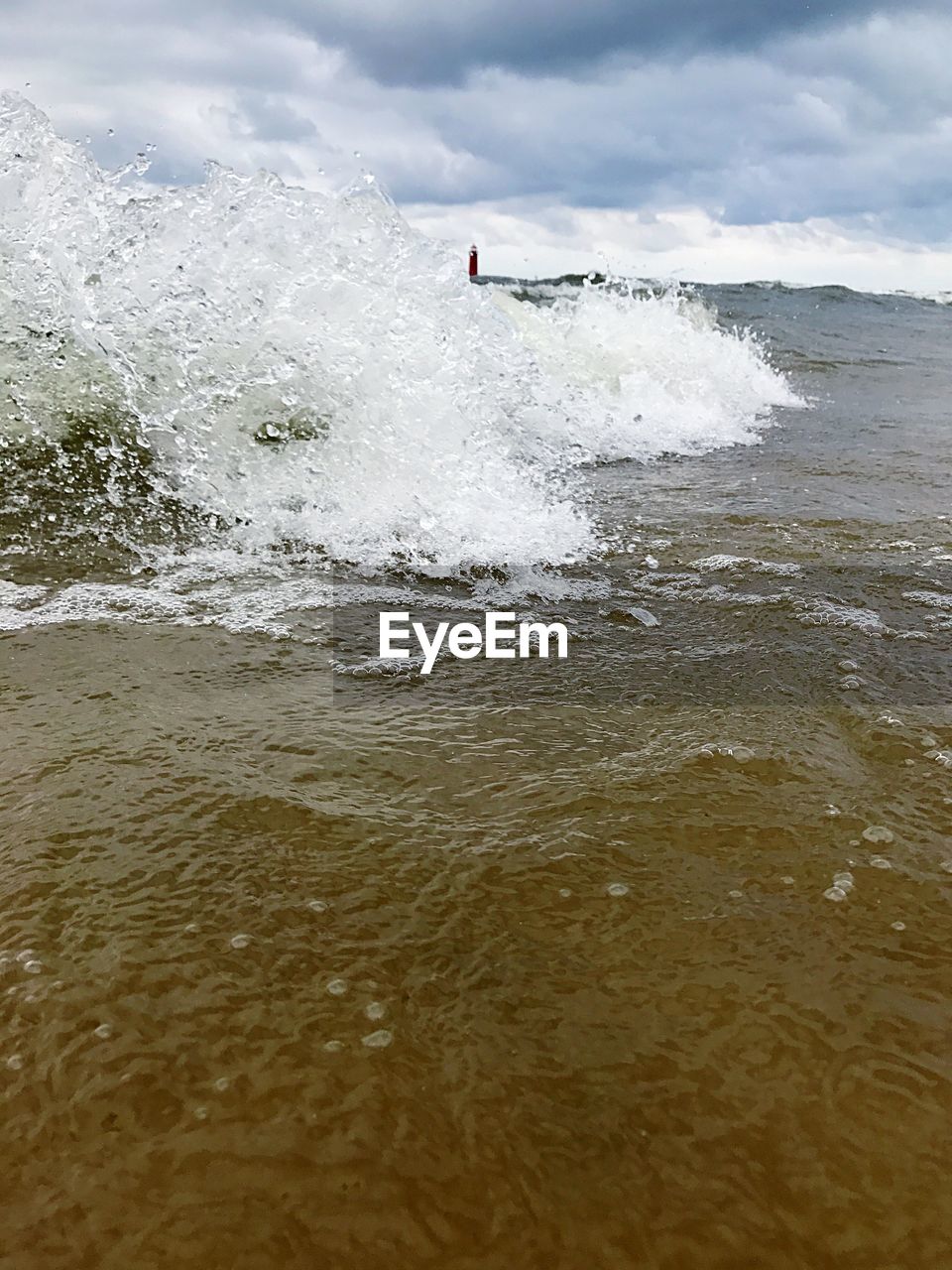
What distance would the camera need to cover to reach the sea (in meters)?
1.10

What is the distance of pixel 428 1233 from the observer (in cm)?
105

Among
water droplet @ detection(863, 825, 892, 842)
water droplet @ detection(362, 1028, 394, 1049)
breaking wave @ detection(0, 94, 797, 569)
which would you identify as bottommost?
water droplet @ detection(362, 1028, 394, 1049)

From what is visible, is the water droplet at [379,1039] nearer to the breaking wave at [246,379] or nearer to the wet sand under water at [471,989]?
the wet sand under water at [471,989]

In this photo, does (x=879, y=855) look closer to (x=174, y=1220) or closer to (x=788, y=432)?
(x=174, y=1220)

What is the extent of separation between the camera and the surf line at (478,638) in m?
2.77

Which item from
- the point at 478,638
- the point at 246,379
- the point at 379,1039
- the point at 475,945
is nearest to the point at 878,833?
the point at 475,945

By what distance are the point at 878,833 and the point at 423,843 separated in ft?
2.89

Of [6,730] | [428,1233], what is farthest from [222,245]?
[428,1233]

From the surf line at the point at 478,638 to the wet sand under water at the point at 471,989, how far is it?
0.48 meters

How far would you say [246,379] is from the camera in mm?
4855

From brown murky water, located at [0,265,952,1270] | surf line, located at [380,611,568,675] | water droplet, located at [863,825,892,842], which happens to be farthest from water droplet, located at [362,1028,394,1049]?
surf line, located at [380,611,568,675]

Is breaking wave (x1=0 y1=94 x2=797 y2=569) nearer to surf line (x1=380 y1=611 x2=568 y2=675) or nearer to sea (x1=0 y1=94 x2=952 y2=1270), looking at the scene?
sea (x1=0 y1=94 x2=952 y2=1270)

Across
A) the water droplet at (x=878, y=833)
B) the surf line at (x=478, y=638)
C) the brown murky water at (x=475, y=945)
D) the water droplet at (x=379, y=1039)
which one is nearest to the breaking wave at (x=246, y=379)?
the surf line at (x=478, y=638)

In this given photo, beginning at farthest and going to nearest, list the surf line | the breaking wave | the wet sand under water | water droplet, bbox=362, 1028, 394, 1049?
1. the breaking wave
2. the surf line
3. water droplet, bbox=362, 1028, 394, 1049
4. the wet sand under water
